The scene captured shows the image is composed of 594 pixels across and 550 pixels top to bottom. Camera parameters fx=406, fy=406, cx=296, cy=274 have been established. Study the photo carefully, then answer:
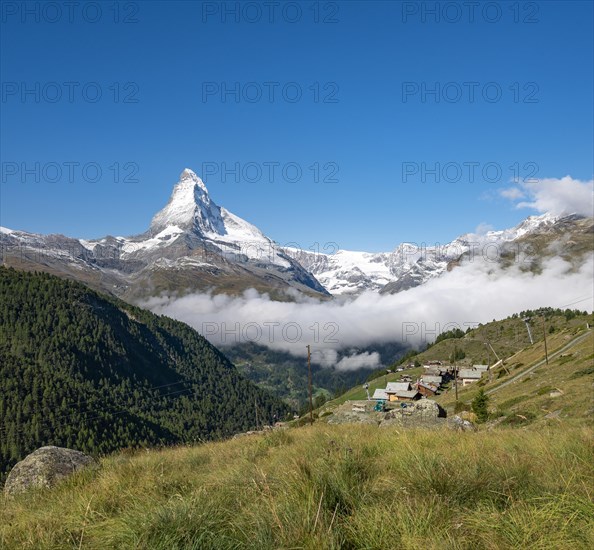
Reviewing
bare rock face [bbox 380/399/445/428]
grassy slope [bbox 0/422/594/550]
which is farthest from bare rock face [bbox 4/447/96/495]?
bare rock face [bbox 380/399/445/428]

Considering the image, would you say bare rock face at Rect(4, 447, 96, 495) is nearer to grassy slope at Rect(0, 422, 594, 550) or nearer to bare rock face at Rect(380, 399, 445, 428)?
grassy slope at Rect(0, 422, 594, 550)

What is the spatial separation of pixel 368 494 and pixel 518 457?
3394mm

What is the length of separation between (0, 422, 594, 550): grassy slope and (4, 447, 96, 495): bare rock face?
1.74 metres

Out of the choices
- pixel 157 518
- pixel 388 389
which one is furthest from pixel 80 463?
pixel 388 389

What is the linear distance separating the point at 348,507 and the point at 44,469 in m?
8.77

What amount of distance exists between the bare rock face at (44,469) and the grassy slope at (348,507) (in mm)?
1738

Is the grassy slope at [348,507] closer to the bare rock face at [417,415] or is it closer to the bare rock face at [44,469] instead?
the bare rock face at [44,469]

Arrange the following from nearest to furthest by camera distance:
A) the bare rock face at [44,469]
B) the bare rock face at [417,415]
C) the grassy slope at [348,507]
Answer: the grassy slope at [348,507], the bare rock face at [44,469], the bare rock face at [417,415]

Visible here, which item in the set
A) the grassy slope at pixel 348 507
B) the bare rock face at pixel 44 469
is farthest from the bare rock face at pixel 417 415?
the bare rock face at pixel 44 469

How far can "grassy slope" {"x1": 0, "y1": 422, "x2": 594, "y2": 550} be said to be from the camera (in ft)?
13.5

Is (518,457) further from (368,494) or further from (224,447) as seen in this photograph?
(224,447)

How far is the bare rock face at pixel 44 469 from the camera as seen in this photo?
962cm

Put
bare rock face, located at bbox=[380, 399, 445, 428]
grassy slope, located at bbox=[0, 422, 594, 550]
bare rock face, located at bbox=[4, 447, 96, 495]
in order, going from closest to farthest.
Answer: grassy slope, located at bbox=[0, 422, 594, 550] → bare rock face, located at bbox=[4, 447, 96, 495] → bare rock face, located at bbox=[380, 399, 445, 428]

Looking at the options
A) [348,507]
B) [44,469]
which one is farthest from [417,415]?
[348,507]
